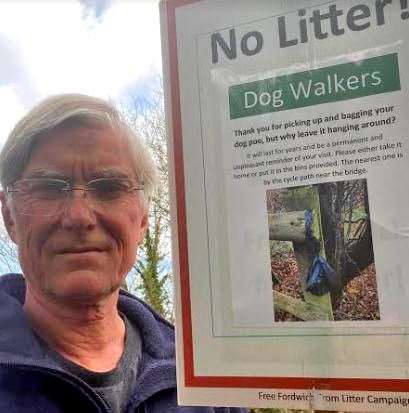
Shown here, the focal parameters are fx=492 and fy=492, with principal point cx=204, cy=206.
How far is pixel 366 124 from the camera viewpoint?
0.59 metres

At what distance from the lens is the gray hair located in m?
0.97

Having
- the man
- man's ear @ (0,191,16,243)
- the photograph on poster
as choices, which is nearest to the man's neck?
the man

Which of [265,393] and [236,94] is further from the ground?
[236,94]

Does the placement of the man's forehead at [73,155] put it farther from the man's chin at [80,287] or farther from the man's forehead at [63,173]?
the man's chin at [80,287]

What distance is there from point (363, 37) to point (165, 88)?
0.27 metres

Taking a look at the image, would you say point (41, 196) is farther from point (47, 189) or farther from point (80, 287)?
point (80, 287)

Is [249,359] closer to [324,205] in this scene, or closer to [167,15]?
[324,205]

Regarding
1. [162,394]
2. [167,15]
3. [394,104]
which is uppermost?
[167,15]

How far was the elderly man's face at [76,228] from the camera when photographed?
3.09 feet

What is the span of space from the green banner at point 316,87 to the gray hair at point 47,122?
0.43 m

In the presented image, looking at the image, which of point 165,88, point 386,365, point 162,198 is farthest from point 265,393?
point 162,198

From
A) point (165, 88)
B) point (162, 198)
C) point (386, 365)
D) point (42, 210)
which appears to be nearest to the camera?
point (386, 365)

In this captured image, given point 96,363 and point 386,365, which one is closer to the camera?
point 386,365

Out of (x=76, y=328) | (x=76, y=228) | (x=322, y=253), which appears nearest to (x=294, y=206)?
(x=322, y=253)
